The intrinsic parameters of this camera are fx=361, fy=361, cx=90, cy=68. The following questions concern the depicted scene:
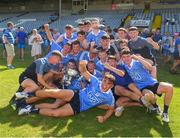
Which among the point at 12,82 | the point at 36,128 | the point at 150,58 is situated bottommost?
the point at 12,82

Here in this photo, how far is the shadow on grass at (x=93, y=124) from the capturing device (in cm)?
590

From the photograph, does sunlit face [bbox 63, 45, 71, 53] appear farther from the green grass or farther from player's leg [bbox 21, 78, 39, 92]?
the green grass

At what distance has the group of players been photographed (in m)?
6.40

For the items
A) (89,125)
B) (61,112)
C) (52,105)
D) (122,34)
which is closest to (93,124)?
(89,125)

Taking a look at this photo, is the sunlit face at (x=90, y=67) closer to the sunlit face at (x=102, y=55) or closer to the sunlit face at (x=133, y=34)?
the sunlit face at (x=102, y=55)

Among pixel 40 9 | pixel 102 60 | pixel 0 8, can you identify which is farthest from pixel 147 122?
pixel 0 8

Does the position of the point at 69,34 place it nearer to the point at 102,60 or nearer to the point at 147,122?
the point at 102,60

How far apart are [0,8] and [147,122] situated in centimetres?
2966

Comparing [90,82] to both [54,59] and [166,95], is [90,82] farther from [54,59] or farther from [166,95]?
[166,95]

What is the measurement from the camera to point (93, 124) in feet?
20.7

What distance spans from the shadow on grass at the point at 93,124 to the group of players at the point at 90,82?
146mm

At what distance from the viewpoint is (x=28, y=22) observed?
92.4 feet

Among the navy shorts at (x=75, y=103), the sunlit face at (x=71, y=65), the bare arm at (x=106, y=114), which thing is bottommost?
the bare arm at (x=106, y=114)

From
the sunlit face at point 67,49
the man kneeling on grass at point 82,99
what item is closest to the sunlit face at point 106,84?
the man kneeling on grass at point 82,99
